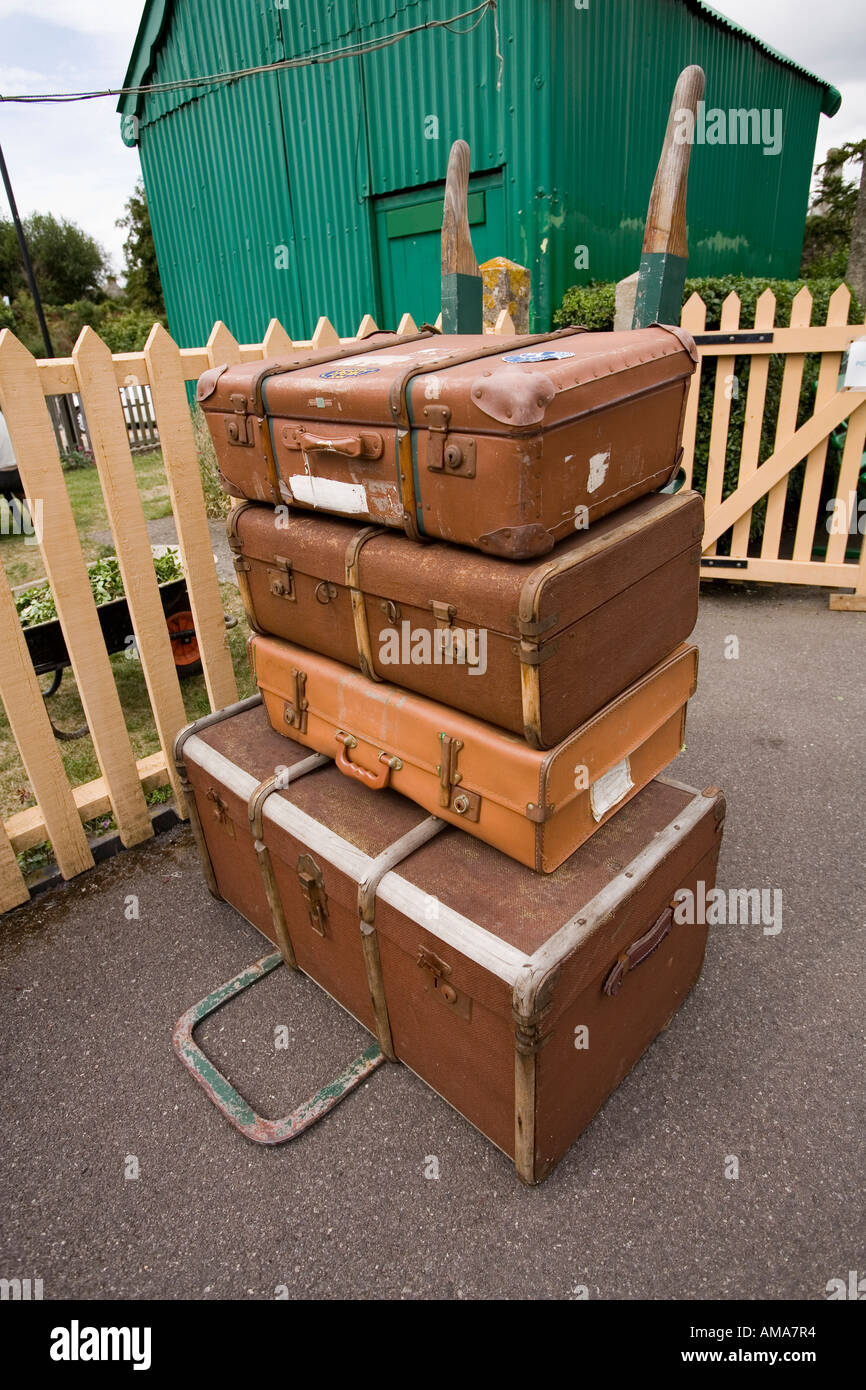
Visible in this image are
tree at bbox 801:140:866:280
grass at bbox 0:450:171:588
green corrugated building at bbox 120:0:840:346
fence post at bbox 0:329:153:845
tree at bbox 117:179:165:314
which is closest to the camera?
fence post at bbox 0:329:153:845

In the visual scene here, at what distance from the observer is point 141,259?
2502cm

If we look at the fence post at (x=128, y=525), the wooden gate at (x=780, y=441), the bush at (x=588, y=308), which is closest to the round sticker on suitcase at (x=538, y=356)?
the fence post at (x=128, y=525)

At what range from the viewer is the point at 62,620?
9.82 feet

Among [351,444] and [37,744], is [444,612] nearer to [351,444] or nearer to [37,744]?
[351,444]

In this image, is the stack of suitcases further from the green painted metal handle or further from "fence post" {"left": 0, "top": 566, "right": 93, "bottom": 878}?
"fence post" {"left": 0, "top": 566, "right": 93, "bottom": 878}

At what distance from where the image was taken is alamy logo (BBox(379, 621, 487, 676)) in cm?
191

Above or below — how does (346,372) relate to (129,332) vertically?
below

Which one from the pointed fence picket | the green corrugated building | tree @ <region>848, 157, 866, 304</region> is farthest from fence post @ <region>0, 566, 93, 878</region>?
tree @ <region>848, 157, 866, 304</region>

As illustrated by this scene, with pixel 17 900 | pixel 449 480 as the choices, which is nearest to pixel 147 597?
pixel 17 900

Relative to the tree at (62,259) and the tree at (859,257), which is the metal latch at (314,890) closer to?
the tree at (859,257)

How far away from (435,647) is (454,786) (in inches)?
15.7
